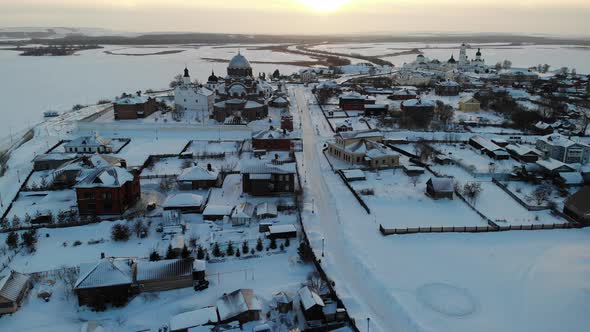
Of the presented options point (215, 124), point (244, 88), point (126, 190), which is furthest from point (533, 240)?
point (244, 88)

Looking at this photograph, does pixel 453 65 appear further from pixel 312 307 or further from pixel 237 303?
pixel 237 303

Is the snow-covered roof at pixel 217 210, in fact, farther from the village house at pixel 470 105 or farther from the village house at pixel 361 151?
the village house at pixel 470 105

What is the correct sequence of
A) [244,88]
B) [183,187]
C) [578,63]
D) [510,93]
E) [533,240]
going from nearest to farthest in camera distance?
[533,240], [183,187], [244,88], [510,93], [578,63]

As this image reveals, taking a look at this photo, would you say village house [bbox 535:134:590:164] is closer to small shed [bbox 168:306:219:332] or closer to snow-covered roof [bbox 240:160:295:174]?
snow-covered roof [bbox 240:160:295:174]

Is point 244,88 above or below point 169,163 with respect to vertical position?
above

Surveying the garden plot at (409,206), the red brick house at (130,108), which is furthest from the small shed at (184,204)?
the red brick house at (130,108)

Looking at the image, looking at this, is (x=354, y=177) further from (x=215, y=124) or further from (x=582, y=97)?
(x=582, y=97)

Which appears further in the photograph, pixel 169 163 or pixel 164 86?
pixel 164 86

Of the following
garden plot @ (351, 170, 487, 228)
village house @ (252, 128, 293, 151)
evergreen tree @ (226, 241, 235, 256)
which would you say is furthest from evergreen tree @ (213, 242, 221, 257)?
village house @ (252, 128, 293, 151)
